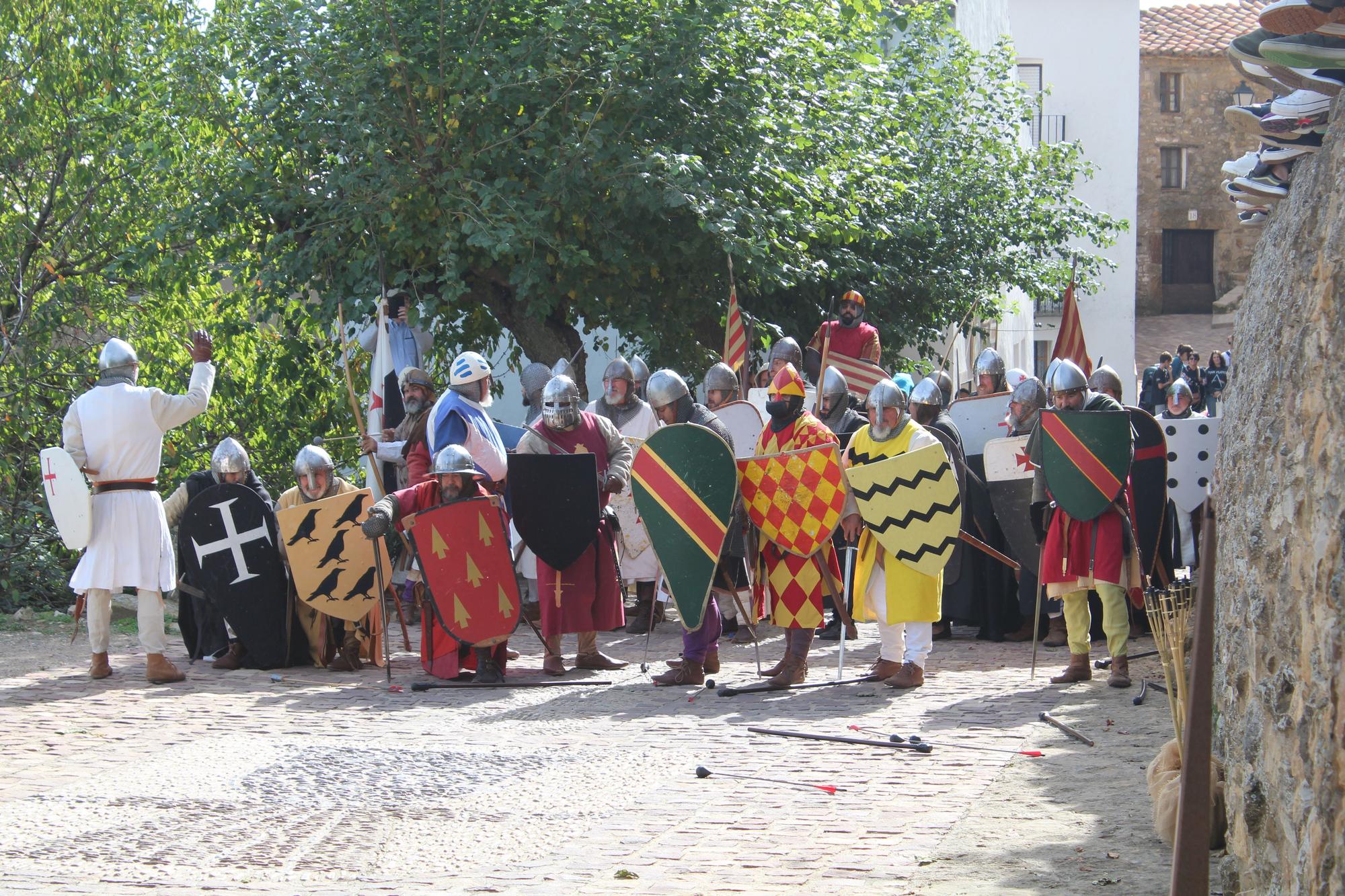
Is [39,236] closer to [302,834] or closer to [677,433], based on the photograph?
[677,433]

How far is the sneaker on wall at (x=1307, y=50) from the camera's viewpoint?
11.6 ft

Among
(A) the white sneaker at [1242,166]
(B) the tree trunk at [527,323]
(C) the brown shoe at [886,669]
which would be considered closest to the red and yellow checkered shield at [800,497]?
(C) the brown shoe at [886,669]

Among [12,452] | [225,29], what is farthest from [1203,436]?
[12,452]

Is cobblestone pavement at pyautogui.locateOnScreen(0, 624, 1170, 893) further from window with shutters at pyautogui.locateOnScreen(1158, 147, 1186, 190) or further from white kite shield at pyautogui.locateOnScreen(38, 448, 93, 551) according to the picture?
window with shutters at pyautogui.locateOnScreen(1158, 147, 1186, 190)

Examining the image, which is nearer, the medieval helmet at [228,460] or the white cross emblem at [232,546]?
the white cross emblem at [232,546]

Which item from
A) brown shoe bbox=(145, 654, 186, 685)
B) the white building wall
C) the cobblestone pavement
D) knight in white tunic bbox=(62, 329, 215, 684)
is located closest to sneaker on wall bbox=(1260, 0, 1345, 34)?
the cobblestone pavement

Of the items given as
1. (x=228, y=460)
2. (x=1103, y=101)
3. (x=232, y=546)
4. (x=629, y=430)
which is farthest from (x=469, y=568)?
(x=1103, y=101)

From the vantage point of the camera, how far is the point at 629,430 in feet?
31.7

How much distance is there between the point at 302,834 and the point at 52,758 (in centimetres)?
188

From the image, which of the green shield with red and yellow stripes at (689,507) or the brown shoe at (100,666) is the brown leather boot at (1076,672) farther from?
the brown shoe at (100,666)

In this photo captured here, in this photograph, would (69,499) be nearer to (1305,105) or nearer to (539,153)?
(539,153)

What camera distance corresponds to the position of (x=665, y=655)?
29.1 ft

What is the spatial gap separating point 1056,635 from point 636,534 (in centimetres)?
268

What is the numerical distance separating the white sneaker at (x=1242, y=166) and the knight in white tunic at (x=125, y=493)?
561cm
